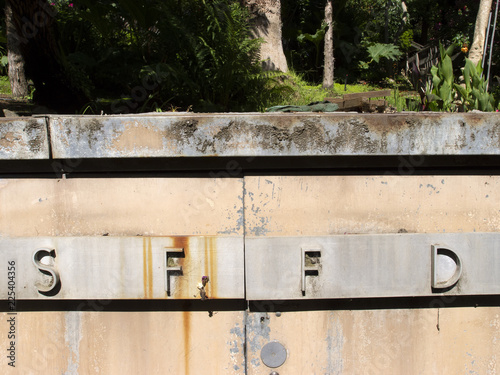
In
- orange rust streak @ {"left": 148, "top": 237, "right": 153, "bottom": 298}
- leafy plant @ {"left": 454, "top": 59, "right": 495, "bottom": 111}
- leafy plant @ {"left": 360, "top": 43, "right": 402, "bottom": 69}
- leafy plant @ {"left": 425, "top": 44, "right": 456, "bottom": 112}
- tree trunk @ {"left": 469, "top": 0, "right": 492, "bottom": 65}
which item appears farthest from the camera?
leafy plant @ {"left": 360, "top": 43, "right": 402, "bottom": 69}

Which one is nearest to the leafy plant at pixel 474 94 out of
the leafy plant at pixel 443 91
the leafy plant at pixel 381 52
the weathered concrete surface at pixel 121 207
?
the leafy plant at pixel 443 91

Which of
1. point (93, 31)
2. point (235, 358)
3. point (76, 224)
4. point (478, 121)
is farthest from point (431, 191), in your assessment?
point (93, 31)

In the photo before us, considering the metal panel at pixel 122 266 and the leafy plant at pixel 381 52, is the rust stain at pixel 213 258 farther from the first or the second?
the leafy plant at pixel 381 52

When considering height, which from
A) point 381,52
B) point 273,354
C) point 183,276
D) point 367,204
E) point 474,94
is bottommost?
point 273,354

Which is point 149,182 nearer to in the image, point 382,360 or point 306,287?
point 306,287

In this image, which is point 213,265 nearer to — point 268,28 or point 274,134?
point 274,134

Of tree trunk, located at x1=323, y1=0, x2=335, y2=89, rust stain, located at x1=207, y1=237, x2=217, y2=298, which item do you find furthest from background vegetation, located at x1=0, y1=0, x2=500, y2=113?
tree trunk, located at x1=323, y1=0, x2=335, y2=89

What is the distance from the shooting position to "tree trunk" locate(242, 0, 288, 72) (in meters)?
5.73

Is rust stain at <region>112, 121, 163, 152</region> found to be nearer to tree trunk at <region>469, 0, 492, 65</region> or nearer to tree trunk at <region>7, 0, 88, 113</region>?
tree trunk at <region>7, 0, 88, 113</region>

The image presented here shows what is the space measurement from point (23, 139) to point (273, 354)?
1.67 m

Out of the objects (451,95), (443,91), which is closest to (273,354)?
(443,91)

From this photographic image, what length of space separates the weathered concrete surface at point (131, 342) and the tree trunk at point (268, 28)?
4.12 metres

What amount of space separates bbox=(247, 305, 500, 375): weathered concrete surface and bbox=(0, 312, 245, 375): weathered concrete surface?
0.51ft

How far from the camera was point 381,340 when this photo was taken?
90.7 inches
